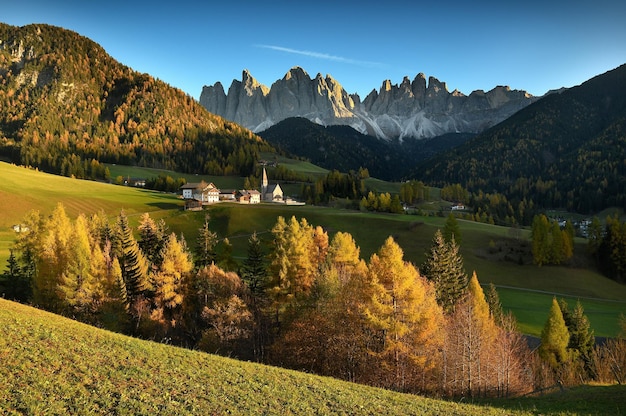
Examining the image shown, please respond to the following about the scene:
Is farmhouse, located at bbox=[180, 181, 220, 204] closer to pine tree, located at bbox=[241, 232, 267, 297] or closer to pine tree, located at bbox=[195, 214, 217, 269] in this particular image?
pine tree, located at bbox=[195, 214, 217, 269]

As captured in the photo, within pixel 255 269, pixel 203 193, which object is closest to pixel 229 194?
pixel 203 193

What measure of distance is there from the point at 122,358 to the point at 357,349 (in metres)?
20.4

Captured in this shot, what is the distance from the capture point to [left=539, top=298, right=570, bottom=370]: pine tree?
1741 inches

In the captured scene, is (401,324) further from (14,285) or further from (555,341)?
(14,285)

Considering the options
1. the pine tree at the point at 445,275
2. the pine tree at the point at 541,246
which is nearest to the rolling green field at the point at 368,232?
the pine tree at the point at 541,246

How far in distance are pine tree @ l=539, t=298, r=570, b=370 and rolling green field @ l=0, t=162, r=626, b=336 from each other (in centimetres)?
941

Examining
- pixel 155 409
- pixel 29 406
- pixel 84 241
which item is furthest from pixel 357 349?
pixel 84 241

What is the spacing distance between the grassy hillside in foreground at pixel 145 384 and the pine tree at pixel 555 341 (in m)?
32.1

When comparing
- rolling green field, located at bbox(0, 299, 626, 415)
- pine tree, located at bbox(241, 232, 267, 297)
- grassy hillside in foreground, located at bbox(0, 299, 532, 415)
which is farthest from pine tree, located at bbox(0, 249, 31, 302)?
grassy hillside in foreground, located at bbox(0, 299, 532, 415)

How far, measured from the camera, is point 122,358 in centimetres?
1947

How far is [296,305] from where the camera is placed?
43.4 m

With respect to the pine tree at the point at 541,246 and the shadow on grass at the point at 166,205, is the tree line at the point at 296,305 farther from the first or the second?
the shadow on grass at the point at 166,205

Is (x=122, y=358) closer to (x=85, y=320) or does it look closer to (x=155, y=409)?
(x=155, y=409)

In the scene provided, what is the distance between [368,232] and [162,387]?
290 ft
